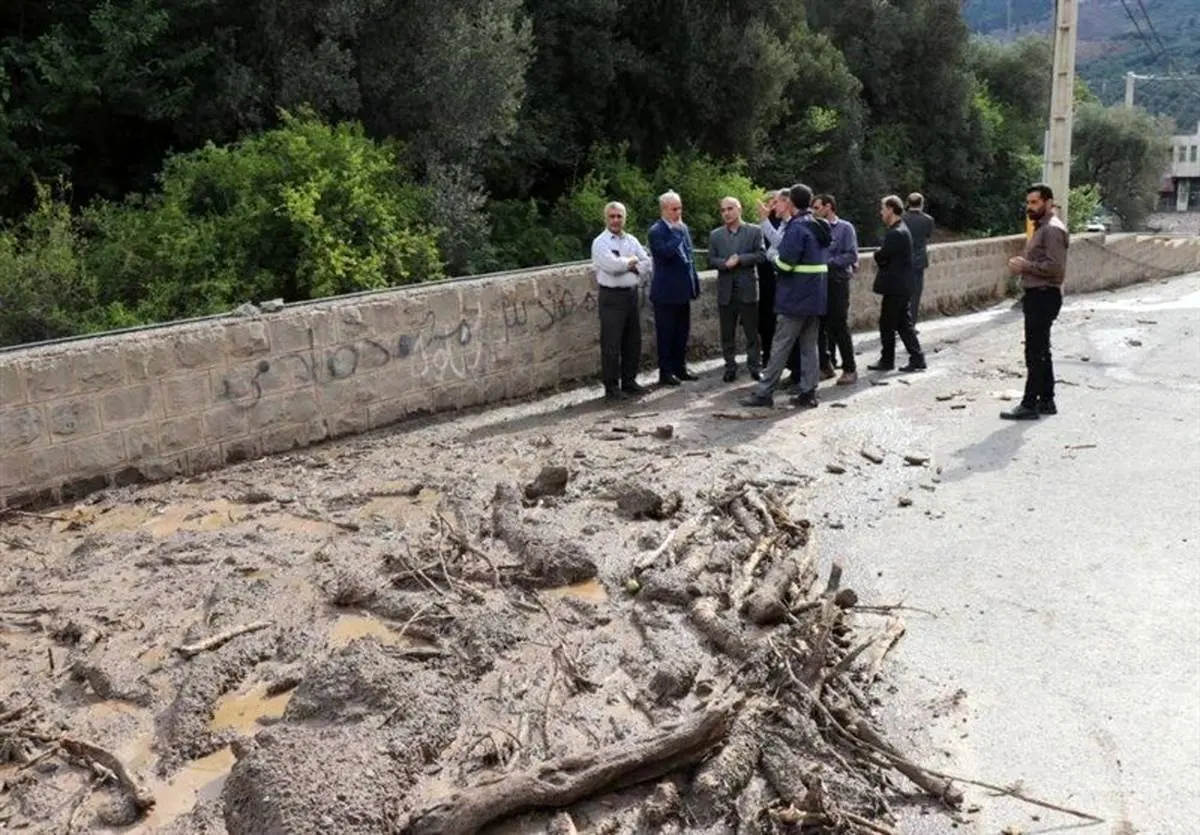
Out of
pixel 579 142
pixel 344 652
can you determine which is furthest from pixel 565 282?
pixel 579 142

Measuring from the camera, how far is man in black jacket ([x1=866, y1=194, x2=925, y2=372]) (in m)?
11.4

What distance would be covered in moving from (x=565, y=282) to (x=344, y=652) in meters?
6.56

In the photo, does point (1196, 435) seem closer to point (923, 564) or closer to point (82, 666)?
point (923, 564)

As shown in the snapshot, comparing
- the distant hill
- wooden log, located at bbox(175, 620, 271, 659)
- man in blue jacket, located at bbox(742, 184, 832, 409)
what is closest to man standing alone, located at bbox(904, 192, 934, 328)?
man in blue jacket, located at bbox(742, 184, 832, 409)

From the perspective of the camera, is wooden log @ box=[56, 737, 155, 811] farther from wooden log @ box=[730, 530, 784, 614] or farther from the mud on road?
wooden log @ box=[730, 530, 784, 614]

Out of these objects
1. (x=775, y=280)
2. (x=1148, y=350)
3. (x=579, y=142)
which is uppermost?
(x=579, y=142)

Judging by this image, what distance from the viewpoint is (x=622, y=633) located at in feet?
16.7

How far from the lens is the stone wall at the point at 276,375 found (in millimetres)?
6953

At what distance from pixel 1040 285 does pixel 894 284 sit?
2.15 metres

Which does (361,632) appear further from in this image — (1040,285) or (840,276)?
(840,276)

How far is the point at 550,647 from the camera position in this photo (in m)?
4.89

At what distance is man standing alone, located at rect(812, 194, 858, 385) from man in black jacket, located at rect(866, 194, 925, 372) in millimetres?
526

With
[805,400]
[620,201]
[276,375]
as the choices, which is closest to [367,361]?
[276,375]

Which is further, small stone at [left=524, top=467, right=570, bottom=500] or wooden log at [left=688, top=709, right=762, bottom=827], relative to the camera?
small stone at [left=524, top=467, right=570, bottom=500]
